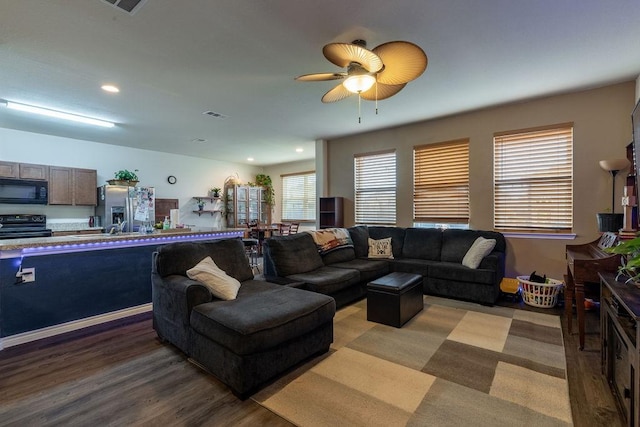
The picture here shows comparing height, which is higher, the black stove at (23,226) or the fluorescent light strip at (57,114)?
the fluorescent light strip at (57,114)

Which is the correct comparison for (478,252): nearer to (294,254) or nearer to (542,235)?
(542,235)

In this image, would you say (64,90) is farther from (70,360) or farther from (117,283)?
(70,360)

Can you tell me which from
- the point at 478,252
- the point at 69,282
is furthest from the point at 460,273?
the point at 69,282

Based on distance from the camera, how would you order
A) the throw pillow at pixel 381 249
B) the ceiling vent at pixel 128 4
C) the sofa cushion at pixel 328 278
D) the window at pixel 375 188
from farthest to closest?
the window at pixel 375 188, the throw pillow at pixel 381 249, the sofa cushion at pixel 328 278, the ceiling vent at pixel 128 4

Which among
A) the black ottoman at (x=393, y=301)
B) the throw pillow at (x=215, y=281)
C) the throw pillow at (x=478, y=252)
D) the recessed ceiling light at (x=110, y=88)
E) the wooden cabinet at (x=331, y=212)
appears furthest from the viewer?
the wooden cabinet at (x=331, y=212)

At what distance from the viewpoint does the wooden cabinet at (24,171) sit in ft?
16.0

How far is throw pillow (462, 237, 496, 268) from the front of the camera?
3.81 metres

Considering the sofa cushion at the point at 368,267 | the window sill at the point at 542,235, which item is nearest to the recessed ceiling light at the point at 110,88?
the sofa cushion at the point at 368,267

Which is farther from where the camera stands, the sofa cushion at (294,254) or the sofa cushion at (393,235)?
the sofa cushion at (393,235)

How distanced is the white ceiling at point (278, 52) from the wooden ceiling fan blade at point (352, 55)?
1.04 feet

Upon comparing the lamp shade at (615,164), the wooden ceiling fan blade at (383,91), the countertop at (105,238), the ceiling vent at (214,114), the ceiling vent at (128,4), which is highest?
the ceiling vent at (214,114)

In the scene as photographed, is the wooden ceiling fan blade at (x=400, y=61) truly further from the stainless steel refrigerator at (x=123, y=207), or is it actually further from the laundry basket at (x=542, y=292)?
the stainless steel refrigerator at (x=123, y=207)

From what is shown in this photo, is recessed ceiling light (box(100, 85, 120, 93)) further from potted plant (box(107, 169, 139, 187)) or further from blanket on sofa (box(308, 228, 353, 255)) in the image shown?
blanket on sofa (box(308, 228, 353, 255))

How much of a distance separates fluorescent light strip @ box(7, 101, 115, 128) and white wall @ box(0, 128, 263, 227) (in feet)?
5.04
